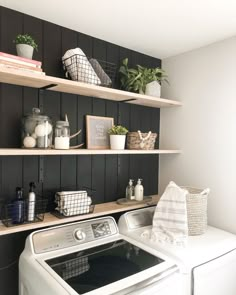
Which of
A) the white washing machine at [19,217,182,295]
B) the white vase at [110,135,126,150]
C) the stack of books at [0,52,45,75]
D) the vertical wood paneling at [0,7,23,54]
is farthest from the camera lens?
the white vase at [110,135,126,150]

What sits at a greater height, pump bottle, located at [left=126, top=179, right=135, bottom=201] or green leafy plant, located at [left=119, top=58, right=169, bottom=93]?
green leafy plant, located at [left=119, top=58, right=169, bottom=93]

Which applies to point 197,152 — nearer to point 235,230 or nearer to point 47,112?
point 235,230

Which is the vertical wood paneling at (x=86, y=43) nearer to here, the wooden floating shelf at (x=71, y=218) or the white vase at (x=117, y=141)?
the white vase at (x=117, y=141)

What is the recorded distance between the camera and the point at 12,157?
1593 millimetres

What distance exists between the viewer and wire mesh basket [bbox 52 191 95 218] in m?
1.63

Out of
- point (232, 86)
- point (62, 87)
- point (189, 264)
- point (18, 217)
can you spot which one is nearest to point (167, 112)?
point (232, 86)

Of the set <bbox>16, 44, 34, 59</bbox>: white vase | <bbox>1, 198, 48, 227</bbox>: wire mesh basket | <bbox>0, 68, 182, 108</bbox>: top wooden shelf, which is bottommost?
<bbox>1, 198, 48, 227</bbox>: wire mesh basket

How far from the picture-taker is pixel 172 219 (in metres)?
1.66

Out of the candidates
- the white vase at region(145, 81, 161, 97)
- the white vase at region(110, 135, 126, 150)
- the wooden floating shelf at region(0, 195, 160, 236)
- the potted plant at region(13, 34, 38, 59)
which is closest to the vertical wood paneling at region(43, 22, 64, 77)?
the potted plant at region(13, 34, 38, 59)

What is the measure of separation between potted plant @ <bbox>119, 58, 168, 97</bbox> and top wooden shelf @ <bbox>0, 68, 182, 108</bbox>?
0.32 ft

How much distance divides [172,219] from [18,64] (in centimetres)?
135

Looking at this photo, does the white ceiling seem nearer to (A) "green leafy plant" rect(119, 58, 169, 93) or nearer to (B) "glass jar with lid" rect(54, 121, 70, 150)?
(A) "green leafy plant" rect(119, 58, 169, 93)

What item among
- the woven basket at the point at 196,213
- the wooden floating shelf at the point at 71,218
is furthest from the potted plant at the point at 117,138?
the woven basket at the point at 196,213

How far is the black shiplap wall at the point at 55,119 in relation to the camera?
157 centimetres
